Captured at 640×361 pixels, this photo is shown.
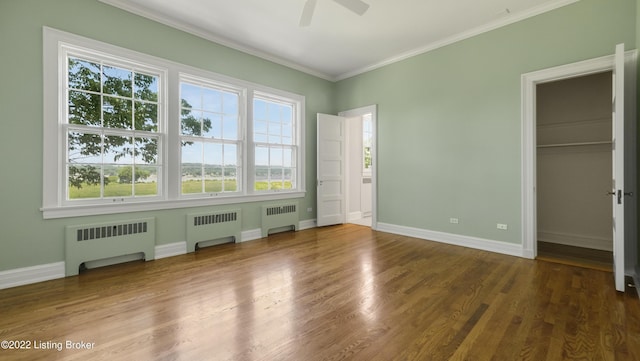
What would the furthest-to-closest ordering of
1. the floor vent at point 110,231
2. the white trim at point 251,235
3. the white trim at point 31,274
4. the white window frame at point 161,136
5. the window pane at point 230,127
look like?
1. the white trim at point 251,235
2. the window pane at point 230,127
3. the floor vent at point 110,231
4. the white window frame at point 161,136
5. the white trim at point 31,274

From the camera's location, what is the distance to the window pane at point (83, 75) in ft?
10.4

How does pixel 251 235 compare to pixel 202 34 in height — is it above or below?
below

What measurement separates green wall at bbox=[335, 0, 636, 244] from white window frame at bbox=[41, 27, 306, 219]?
1.86 metres

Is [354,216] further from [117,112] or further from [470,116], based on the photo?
[117,112]

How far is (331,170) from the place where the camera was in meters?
5.86

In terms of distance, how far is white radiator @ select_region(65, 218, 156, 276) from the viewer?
304 centimetres

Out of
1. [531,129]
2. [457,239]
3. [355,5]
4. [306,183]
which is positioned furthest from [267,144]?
[531,129]

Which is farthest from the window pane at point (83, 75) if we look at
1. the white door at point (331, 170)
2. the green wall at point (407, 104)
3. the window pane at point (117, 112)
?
the white door at point (331, 170)

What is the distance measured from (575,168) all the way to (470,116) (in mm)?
1791

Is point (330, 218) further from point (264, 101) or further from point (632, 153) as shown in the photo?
point (632, 153)

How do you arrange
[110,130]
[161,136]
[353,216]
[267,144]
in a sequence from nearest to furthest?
[110,130]
[161,136]
[267,144]
[353,216]

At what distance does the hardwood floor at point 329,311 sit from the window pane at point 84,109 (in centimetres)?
177

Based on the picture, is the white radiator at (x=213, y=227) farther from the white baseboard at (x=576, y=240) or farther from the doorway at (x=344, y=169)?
the white baseboard at (x=576, y=240)

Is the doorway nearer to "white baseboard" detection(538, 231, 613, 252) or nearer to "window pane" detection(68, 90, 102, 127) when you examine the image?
"white baseboard" detection(538, 231, 613, 252)
